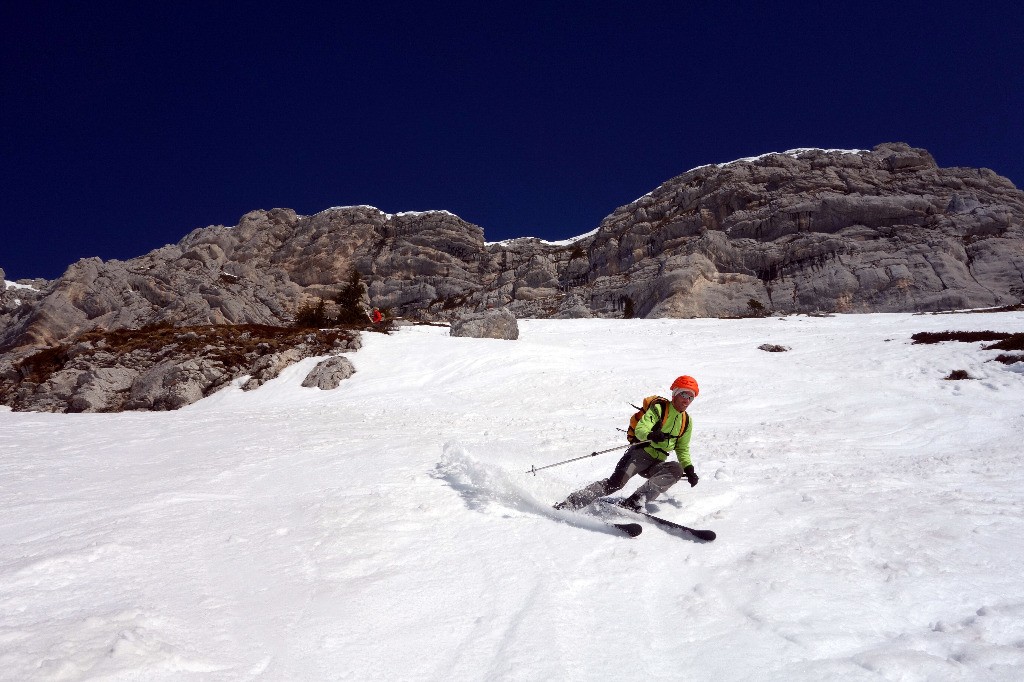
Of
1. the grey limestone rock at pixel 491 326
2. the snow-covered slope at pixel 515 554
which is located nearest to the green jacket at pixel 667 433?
the snow-covered slope at pixel 515 554

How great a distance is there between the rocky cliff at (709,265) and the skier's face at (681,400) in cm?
2806

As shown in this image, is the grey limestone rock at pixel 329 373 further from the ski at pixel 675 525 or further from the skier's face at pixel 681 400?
the skier's face at pixel 681 400

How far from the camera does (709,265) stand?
64.8 m

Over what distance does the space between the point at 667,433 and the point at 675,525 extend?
4.13 feet

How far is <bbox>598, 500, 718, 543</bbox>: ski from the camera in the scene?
197 inches

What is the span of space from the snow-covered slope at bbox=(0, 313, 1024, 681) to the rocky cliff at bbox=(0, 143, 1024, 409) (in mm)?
22253

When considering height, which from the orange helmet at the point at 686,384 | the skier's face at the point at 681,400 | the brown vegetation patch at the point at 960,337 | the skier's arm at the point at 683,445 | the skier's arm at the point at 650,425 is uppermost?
the brown vegetation patch at the point at 960,337

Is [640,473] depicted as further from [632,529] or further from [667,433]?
[632,529]

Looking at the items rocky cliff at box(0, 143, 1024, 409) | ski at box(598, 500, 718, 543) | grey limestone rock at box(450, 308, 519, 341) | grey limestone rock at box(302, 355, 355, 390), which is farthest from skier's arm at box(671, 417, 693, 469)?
rocky cliff at box(0, 143, 1024, 409)

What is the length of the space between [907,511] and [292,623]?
22.4ft

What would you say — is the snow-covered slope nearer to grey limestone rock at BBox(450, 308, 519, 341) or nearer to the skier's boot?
the skier's boot

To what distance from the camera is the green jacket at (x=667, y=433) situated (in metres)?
6.11

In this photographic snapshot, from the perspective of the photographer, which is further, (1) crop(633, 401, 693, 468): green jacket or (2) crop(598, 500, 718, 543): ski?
(1) crop(633, 401, 693, 468): green jacket

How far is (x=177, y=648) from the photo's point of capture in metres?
3.14
